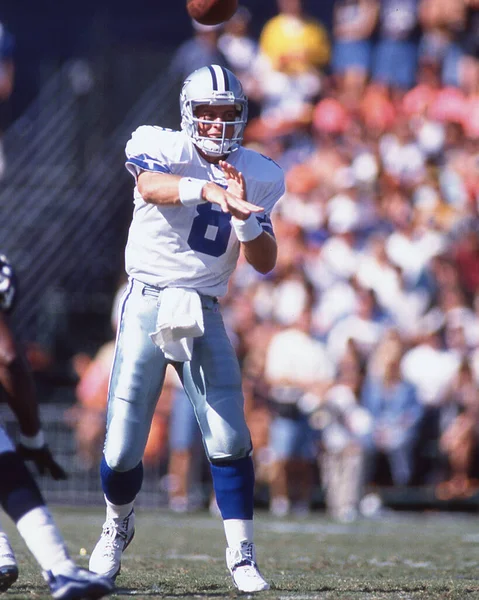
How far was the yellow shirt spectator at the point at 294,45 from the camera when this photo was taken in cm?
1118

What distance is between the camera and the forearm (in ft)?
14.5

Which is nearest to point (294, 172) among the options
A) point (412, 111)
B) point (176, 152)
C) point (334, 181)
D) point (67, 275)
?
point (334, 181)

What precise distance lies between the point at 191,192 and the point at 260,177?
0.47 meters

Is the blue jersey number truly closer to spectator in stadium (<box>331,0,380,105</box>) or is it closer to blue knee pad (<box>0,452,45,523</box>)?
blue knee pad (<box>0,452,45,523</box>)

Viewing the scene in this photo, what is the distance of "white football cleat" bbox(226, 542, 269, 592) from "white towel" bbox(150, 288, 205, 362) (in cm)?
74

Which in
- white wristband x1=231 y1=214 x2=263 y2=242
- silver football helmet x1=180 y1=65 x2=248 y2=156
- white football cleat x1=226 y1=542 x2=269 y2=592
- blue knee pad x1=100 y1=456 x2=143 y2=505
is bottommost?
white football cleat x1=226 y1=542 x2=269 y2=592

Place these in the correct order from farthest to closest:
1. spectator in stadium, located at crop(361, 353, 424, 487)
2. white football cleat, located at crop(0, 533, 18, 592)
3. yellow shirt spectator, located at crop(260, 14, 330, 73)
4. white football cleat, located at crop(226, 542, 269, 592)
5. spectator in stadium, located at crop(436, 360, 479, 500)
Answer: yellow shirt spectator, located at crop(260, 14, 330, 73) → spectator in stadium, located at crop(361, 353, 424, 487) → spectator in stadium, located at crop(436, 360, 479, 500) → white football cleat, located at crop(226, 542, 269, 592) → white football cleat, located at crop(0, 533, 18, 592)

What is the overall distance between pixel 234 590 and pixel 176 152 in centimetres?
165

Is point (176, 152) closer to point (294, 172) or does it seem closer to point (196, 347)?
point (196, 347)

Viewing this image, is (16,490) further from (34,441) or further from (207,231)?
(34,441)

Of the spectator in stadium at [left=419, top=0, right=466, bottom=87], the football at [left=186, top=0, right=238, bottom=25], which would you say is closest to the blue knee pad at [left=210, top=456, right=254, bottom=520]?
the football at [left=186, top=0, right=238, bottom=25]

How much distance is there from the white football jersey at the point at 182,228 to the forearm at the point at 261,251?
119 millimetres

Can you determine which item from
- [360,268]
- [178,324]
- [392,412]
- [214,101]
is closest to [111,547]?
[178,324]

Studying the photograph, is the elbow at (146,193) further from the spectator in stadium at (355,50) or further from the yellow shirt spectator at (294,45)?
the yellow shirt spectator at (294,45)
